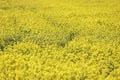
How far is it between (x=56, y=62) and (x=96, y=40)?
264 centimetres

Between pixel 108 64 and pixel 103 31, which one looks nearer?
pixel 108 64

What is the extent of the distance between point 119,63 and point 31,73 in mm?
2265

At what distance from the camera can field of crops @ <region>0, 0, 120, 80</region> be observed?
6.47 m

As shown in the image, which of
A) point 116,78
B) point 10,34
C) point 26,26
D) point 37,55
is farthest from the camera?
point 26,26

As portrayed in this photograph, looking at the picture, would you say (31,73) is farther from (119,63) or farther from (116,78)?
(119,63)

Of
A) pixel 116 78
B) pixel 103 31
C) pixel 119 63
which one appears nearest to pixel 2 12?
pixel 103 31

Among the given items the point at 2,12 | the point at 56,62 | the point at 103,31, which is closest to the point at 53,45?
the point at 56,62

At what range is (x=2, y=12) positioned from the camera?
15070 millimetres

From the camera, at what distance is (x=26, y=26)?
→ 11445 mm

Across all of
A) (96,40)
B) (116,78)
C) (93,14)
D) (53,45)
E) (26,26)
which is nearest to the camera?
(116,78)

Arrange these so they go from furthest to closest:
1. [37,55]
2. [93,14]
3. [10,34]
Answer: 1. [93,14]
2. [10,34]
3. [37,55]

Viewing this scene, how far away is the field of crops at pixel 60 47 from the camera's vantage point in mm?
6466

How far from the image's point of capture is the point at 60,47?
9016 millimetres

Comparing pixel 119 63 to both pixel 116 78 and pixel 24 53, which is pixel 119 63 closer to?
pixel 116 78
